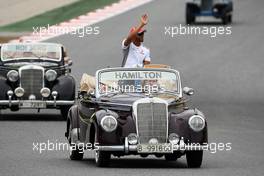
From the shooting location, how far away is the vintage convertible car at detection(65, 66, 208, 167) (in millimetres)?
13883

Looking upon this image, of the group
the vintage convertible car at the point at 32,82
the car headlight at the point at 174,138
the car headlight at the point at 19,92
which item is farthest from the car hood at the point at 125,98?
the car headlight at the point at 19,92

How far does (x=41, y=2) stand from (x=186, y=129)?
32.7 m

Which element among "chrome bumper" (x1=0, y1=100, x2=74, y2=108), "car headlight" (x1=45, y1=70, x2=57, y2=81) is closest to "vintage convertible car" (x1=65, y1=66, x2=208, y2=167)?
"chrome bumper" (x1=0, y1=100, x2=74, y2=108)

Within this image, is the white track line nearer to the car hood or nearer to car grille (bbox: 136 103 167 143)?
the car hood

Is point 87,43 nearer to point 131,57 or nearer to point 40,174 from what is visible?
point 131,57

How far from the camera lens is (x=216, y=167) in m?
14.1

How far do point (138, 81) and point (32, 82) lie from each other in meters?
7.52

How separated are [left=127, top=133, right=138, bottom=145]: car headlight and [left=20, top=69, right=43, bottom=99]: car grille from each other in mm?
8612

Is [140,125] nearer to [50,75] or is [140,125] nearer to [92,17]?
[50,75]

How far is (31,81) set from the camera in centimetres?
2253

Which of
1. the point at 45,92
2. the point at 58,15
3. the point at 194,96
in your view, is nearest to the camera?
the point at 45,92

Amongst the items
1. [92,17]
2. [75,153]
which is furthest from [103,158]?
[92,17]

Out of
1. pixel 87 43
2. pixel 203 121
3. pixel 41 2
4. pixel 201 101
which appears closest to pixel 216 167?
pixel 203 121

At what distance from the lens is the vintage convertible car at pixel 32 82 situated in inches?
877
